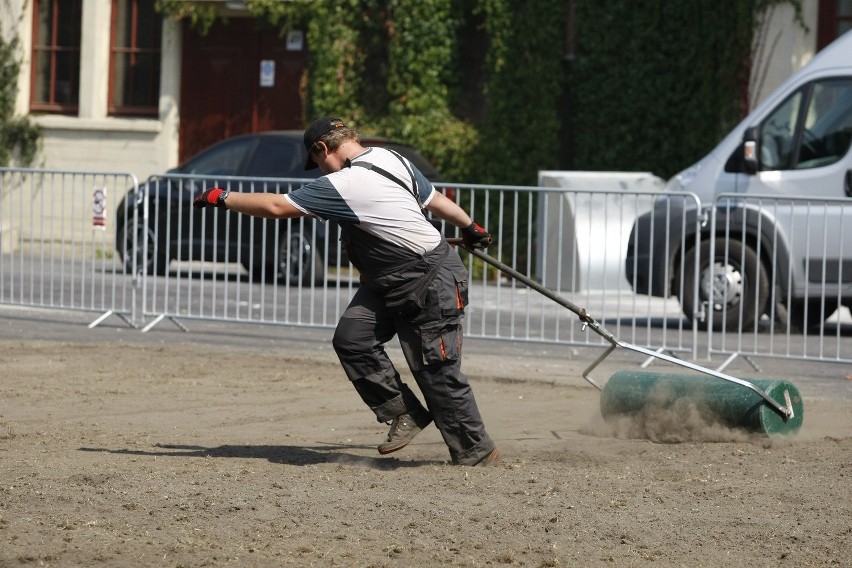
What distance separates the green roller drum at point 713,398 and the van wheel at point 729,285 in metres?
3.77

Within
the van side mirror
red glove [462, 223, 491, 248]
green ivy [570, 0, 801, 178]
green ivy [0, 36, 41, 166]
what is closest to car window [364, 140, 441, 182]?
green ivy [570, 0, 801, 178]

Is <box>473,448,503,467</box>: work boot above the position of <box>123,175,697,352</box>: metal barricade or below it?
below

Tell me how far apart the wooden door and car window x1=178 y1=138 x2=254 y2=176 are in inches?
162

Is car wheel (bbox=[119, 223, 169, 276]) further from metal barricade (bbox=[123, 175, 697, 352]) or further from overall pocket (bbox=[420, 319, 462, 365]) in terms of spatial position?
overall pocket (bbox=[420, 319, 462, 365])

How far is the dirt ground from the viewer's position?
215 inches

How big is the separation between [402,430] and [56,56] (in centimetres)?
1773

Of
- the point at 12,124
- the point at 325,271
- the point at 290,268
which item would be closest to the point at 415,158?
the point at 290,268

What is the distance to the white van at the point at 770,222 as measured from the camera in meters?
11.7

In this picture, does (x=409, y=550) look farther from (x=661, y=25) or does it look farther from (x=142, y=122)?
(x=142, y=122)

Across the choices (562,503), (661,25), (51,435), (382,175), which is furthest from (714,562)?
(661,25)

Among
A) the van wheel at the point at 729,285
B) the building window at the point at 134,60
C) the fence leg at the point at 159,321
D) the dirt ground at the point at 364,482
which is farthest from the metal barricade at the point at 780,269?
the building window at the point at 134,60

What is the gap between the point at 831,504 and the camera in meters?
6.34

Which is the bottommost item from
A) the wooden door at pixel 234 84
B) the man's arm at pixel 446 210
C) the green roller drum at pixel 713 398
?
the green roller drum at pixel 713 398

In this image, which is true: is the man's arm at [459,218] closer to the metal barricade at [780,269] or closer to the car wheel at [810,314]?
the metal barricade at [780,269]
